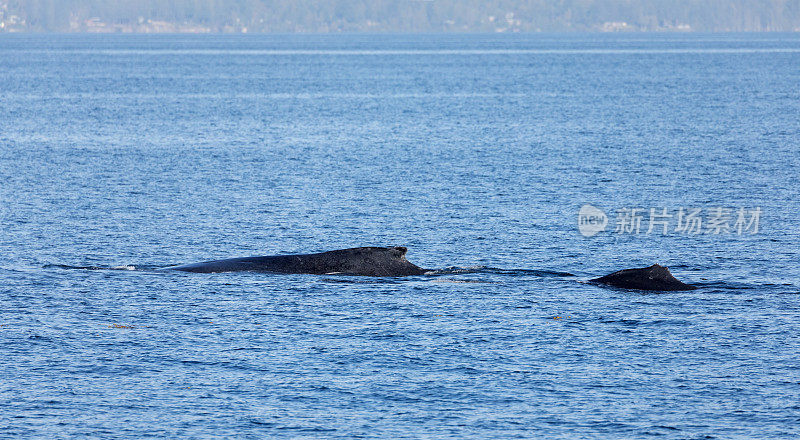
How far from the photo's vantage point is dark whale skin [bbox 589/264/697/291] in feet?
99.9

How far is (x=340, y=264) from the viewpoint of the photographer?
32.0m

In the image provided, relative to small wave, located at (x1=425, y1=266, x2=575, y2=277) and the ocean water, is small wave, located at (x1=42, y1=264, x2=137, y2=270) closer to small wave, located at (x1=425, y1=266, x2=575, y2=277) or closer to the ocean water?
the ocean water

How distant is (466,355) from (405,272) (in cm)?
764

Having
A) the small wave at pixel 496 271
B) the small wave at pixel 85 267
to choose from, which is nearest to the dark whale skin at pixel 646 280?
the small wave at pixel 496 271

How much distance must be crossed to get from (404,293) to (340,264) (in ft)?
9.57

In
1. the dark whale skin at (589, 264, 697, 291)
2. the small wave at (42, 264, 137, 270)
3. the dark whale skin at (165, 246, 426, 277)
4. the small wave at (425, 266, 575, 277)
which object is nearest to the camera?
the dark whale skin at (589, 264, 697, 291)

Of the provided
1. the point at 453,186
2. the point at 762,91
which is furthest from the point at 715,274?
the point at 762,91

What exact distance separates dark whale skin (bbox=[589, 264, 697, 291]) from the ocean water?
1.86ft

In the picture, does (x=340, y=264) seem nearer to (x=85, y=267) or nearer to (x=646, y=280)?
(x=85, y=267)

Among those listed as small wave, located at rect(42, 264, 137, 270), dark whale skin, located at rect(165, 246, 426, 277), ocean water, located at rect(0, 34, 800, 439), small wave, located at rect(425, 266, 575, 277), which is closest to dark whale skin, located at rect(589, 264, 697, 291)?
ocean water, located at rect(0, 34, 800, 439)

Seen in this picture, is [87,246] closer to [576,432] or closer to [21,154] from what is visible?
[576,432]

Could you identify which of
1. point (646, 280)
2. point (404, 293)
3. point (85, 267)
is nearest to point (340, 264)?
point (404, 293)

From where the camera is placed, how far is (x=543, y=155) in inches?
2687

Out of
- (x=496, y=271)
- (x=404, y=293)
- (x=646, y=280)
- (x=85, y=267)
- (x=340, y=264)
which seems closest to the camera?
(x=404, y=293)
